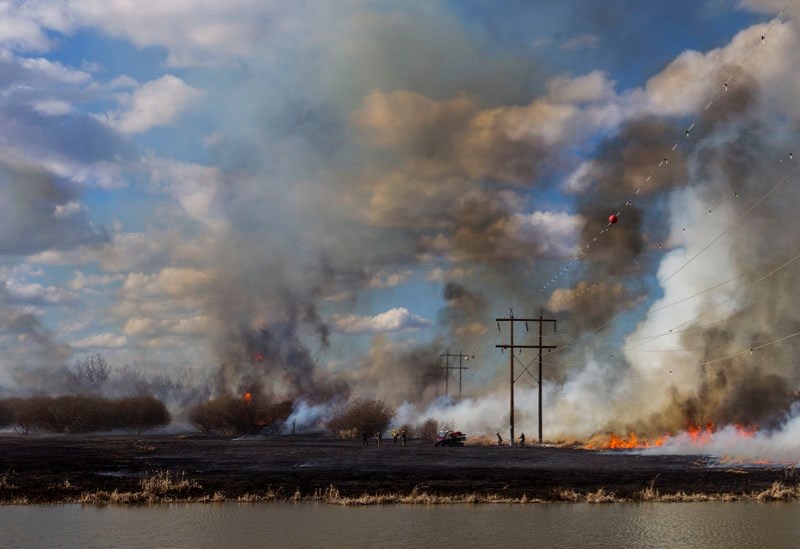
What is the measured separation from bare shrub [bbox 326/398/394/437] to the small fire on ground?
47210 millimetres

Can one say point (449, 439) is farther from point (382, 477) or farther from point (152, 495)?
point (152, 495)

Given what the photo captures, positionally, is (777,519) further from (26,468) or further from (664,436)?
(664,436)

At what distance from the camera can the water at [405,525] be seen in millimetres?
28000

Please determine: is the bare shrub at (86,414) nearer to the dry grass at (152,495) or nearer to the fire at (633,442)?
the fire at (633,442)

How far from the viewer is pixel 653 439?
315 feet

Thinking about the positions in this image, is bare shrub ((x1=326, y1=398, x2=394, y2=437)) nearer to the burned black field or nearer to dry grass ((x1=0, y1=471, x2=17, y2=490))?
the burned black field

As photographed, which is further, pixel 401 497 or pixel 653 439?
pixel 653 439

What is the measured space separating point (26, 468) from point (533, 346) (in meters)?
56.6

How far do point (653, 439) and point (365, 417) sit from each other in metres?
58.7

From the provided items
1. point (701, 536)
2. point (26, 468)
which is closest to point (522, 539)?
point (701, 536)

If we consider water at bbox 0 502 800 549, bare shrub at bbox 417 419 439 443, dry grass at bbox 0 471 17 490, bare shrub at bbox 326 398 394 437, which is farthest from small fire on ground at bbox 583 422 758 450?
dry grass at bbox 0 471 17 490

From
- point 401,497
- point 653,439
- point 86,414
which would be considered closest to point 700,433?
point 653,439

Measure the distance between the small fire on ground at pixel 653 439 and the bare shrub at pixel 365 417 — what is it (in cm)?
4721

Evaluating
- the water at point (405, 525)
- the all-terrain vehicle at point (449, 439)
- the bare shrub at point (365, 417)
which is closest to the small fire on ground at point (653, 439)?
the all-terrain vehicle at point (449, 439)
